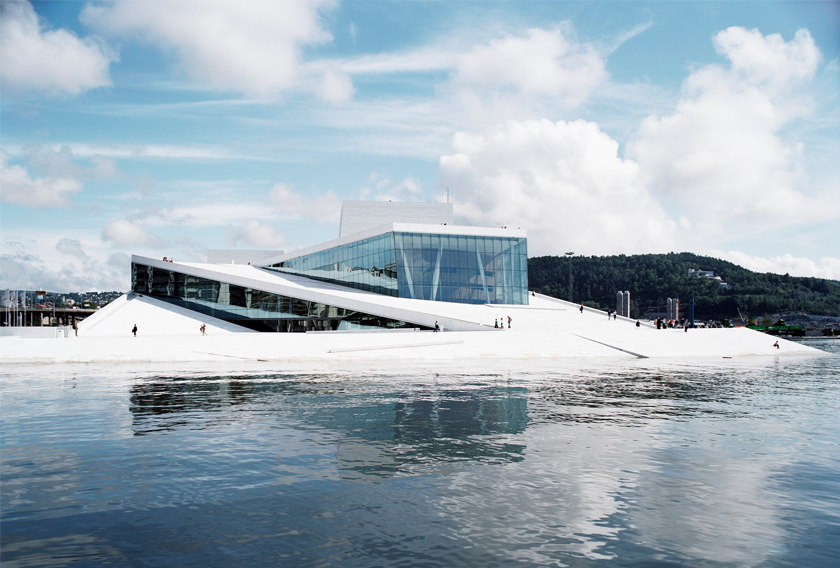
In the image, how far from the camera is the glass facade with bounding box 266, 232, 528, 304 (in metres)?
45.9

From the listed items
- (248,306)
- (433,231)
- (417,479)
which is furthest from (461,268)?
(417,479)

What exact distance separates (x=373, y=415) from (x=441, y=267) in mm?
33392

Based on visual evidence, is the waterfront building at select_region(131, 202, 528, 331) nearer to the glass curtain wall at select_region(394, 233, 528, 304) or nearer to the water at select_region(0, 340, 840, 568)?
the glass curtain wall at select_region(394, 233, 528, 304)

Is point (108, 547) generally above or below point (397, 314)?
below

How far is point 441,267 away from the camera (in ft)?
152

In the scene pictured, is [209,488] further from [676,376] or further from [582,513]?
[676,376]

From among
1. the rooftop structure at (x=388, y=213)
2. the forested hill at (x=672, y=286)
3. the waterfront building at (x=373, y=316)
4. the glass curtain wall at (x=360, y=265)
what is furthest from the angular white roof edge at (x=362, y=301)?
the forested hill at (x=672, y=286)

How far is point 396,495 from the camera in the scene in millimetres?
7734

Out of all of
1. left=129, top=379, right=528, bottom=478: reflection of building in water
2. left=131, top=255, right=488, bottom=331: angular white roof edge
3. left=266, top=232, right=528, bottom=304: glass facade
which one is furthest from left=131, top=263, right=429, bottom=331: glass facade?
left=129, top=379, right=528, bottom=478: reflection of building in water

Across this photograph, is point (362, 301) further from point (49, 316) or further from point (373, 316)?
point (49, 316)

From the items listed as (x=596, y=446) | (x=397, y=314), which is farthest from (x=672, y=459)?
(x=397, y=314)

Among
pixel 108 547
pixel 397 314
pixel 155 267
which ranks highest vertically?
pixel 155 267

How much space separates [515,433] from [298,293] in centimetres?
3278

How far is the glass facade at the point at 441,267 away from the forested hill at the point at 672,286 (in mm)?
75831
